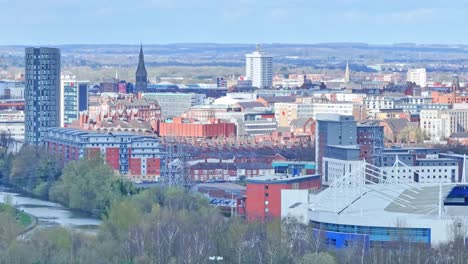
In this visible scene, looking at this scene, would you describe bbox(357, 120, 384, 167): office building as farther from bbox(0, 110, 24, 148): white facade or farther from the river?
bbox(0, 110, 24, 148): white facade

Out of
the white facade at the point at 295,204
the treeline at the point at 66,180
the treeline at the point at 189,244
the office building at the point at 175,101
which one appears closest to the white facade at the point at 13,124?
the office building at the point at 175,101

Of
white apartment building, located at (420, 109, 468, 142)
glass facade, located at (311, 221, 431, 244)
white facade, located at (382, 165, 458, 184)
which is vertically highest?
white apartment building, located at (420, 109, 468, 142)

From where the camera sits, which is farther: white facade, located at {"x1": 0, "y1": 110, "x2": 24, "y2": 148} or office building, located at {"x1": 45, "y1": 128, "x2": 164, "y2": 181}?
white facade, located at {"x1": 0, "y1": 110, "x2": 24, "y2": 148}

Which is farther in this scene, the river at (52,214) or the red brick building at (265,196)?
the river at (52,214)

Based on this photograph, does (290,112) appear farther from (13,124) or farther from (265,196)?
(265,196)

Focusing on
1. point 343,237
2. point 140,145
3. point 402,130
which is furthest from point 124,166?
point 343,237

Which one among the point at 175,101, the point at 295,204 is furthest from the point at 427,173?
the point at 175,101

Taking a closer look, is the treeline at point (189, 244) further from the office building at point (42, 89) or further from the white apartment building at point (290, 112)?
the white apartment building at point (290, 112)

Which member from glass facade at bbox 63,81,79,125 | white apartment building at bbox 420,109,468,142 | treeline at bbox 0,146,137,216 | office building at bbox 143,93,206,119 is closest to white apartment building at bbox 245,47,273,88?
office building at bbox 143,93,206,119
